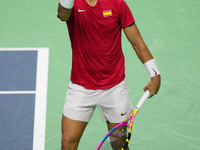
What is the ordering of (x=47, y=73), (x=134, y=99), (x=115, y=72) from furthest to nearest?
(x=47, y=73) < (x=134, y=99) < (x=115, y=72)

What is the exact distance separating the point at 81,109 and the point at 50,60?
7.82 feet

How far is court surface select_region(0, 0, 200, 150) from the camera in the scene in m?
4.05

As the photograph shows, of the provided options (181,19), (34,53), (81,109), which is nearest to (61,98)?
(34,53)

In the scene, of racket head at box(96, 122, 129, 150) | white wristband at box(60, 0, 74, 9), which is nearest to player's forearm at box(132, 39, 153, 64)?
racket head at box(96, 122, 129, 150)

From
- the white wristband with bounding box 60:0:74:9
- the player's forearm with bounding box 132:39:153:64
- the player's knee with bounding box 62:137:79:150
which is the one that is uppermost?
the white wristband with bounding box 60:0:74:9

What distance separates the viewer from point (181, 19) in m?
5.62

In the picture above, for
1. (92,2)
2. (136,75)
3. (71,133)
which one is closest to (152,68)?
(92,2)

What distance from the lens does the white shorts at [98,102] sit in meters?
2.77

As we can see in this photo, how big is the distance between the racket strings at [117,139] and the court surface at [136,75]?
4.12ft

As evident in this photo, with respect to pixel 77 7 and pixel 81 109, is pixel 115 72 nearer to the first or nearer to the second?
pixel 81 109

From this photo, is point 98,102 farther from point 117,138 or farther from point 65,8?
point 65,8

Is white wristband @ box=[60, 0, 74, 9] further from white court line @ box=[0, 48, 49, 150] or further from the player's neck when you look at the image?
white court line @ box=[0, 48, 49, 150]

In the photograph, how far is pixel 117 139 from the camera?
267 centimetres

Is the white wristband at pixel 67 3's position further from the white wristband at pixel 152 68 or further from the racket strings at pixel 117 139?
the racket strings at pixel 117 139
